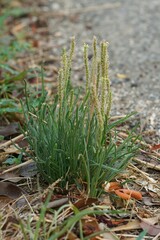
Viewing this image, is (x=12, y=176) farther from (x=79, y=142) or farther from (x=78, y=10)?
(x=78, y=10)

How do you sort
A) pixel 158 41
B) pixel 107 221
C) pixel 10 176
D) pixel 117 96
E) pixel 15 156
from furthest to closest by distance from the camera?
pixel 158 41
pixel 117 96
pixel 15 156
pixel 10 176
pixel 107 221

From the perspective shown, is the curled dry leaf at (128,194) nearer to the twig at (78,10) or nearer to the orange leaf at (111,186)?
the orange leaf at (111,186)

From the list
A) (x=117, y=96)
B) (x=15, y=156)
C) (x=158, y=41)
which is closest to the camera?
(x=15, y=156)

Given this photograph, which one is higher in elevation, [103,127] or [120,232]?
[103,127]

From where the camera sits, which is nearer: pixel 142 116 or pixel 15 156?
pixel 15 156

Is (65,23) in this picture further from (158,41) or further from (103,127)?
(103,127)

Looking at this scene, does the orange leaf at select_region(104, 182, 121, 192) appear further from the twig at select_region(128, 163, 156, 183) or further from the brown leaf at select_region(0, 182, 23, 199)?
the brown leaf at select_region(0, 182, 23, 199)

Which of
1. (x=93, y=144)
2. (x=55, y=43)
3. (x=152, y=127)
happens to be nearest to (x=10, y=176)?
(x=93, y=144)

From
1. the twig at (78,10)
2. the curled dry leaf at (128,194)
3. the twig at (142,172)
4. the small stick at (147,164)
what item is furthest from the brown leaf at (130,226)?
the twig at (78,10)

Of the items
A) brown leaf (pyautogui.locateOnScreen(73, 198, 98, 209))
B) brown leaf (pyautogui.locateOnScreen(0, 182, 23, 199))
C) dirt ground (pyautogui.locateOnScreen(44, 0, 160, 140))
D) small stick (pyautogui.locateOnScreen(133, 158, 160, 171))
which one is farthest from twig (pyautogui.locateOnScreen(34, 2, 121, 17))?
brown leaf (pyautogui.locateOnScreen(73, 198, 98, 209))
